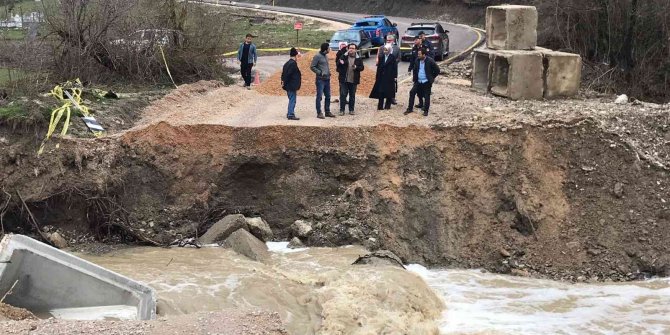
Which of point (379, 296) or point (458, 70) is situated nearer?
point (379, 296)

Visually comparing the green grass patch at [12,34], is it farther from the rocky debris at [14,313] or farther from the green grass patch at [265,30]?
the rocky debris at [14,313]

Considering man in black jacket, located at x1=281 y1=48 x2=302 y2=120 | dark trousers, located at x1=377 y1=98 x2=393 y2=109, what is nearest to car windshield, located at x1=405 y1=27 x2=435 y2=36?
dark trousers, located at x1=377 y1=98 x2=393 y2=109

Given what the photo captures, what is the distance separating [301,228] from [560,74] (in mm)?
8428

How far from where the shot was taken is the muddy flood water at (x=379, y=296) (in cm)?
955

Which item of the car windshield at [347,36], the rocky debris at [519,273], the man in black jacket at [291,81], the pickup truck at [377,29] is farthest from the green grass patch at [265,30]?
the rocky debris at [519,273]

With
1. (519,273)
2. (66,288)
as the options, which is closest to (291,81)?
(519,273)

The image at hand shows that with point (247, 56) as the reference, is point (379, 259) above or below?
below

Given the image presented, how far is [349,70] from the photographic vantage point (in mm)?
14727

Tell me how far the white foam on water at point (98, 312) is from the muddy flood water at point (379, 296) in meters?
0.49

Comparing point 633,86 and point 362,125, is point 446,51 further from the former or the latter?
point 362,125

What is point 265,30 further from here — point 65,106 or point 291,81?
point 65,106

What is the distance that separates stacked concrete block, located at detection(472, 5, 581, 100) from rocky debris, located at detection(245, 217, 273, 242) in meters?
7.41

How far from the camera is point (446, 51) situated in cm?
2806

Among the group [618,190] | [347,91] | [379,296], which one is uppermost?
[347,91]
